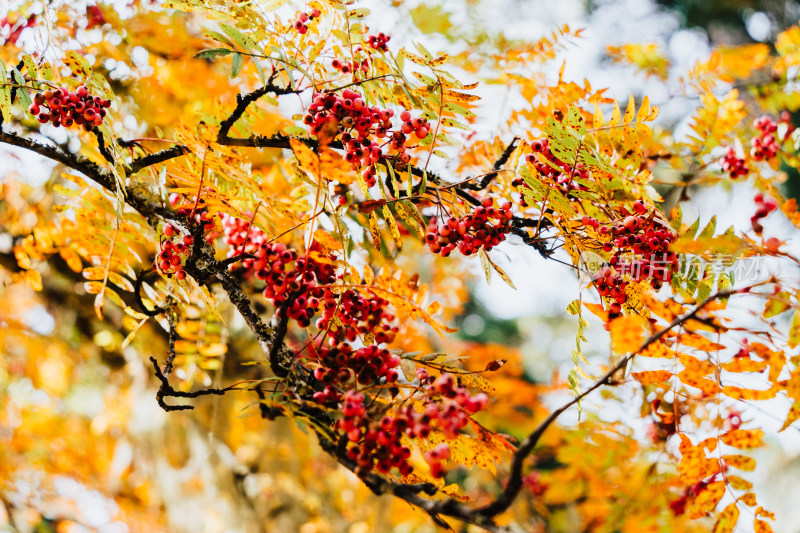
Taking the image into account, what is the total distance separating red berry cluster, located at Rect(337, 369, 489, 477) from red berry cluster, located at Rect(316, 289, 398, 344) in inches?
13.3

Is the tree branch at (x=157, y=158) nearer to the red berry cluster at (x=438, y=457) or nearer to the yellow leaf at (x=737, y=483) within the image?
the red berry cluster at (x=438, y=457)

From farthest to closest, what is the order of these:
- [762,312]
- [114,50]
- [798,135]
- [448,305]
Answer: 1. [448,305]
2. [114,50]
3. [798,135]
4. [762,312]

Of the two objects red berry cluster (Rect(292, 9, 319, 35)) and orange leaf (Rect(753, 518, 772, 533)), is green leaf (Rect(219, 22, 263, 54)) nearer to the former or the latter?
red berry cluster (Rect(292, 9, 319, 35))

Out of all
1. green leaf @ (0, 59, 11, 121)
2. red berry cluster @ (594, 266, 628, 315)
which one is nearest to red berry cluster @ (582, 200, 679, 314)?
red berry cluster @ (594, 266, 628, 315)

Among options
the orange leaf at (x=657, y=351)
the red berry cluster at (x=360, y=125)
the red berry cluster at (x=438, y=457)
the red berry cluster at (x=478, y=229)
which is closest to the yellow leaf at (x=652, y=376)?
the orange leaf at (x=657, y=351)

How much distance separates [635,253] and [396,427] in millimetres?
845

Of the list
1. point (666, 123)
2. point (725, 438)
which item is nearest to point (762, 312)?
point (725, 438)

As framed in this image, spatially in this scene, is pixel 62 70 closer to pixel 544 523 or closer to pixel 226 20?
pixel 226 20

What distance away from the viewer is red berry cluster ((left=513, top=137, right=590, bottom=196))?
1472mm

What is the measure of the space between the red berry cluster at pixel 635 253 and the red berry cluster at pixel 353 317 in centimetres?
59

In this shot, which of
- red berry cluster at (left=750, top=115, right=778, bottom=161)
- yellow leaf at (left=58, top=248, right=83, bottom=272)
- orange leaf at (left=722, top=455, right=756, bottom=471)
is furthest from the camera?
red berry cluster at (left=750, top=115, right=778, bottom=161)

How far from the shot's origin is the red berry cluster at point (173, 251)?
1.34 m

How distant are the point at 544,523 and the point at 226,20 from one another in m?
5.22

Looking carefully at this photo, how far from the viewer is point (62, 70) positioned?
1698 millimetres
